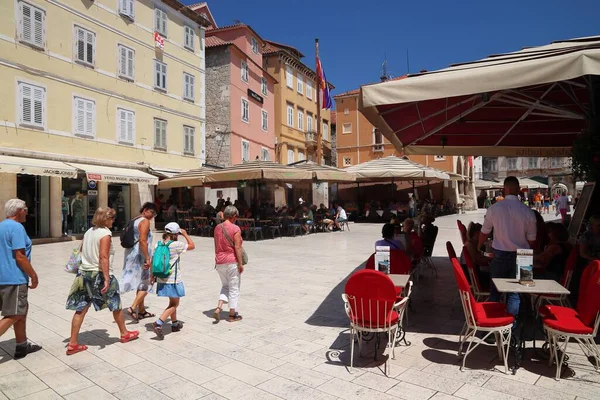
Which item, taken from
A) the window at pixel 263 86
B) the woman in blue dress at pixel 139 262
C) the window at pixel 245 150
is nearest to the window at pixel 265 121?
the window at pixel 263 86

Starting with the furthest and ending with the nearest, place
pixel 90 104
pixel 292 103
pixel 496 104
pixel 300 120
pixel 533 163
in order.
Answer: pixel 533 163 < pixel 300 120 < pixel 292 103 < pixel 90 104 < pixel 496 104

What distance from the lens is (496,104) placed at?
22.1 ft

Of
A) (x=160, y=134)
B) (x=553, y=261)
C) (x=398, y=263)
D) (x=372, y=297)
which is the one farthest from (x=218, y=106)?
(x=372, y=297)

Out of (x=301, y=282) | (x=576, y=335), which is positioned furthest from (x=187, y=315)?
(x=576, y=335)

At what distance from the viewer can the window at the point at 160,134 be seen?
20812 mm

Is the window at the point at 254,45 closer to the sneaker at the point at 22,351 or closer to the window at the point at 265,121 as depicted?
the window at the point at 265,121

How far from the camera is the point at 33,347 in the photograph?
15.4 feet

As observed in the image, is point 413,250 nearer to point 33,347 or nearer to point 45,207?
point 33,347

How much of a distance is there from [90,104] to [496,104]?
52.3 feet

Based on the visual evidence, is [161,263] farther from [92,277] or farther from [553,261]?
[553,261]

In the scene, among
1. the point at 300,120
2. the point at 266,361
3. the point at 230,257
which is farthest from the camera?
the point at 300,120

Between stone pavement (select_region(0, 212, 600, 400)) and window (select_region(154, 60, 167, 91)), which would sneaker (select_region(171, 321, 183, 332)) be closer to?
stone pavement (select_region(0, 212, 600, 400))

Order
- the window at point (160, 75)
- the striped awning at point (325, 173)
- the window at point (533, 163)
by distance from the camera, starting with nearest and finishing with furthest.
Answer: the striped awning at point (325, 173), the window at point (160, 75), the window at point (533, 163)

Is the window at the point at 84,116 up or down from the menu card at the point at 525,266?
up
